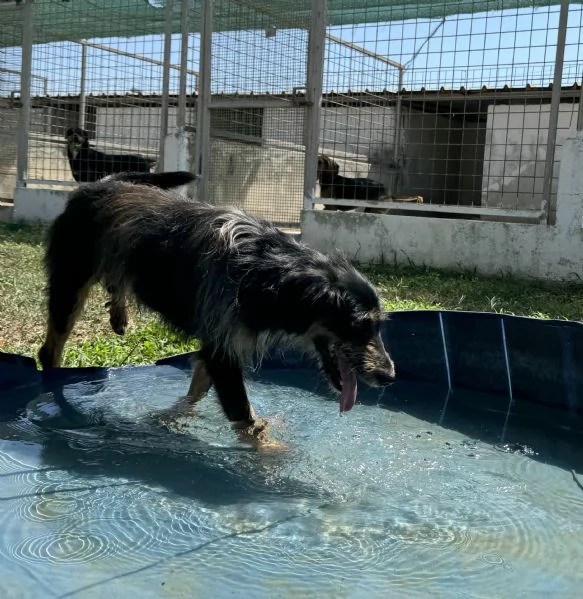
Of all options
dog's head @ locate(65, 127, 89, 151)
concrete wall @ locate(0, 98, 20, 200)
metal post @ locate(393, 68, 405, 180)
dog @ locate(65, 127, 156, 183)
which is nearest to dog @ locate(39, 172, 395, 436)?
metal post @ locate(393, 68, 405, 180)

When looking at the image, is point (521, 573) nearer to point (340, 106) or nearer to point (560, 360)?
point (560, 360)

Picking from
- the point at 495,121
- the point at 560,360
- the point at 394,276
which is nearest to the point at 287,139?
the point at 394,276

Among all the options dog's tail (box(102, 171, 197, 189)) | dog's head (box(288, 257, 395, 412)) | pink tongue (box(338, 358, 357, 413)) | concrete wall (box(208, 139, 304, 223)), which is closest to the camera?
dog's head (box(288, 257, 395, 412))

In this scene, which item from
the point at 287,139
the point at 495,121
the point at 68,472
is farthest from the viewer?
the point at 495,121

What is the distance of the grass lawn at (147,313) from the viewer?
5574mm

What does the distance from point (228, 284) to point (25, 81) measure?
10.5 meters

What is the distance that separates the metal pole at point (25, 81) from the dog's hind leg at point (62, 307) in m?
8.78

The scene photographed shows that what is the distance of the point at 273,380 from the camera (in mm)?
5352

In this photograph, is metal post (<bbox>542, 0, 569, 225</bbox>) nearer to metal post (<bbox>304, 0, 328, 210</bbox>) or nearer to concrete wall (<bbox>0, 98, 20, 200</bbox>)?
metal post (<bbox>304, 0, 328, 210</bbox>)

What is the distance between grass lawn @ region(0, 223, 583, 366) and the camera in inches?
219

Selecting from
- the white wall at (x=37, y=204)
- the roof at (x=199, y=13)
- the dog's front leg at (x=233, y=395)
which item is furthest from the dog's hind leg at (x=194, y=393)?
the white wall at (x=37, y=204)

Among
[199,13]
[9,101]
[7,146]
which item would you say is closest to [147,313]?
[199,13]

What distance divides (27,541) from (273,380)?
9.05ft

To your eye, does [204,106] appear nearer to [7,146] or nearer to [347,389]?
[7,146]
